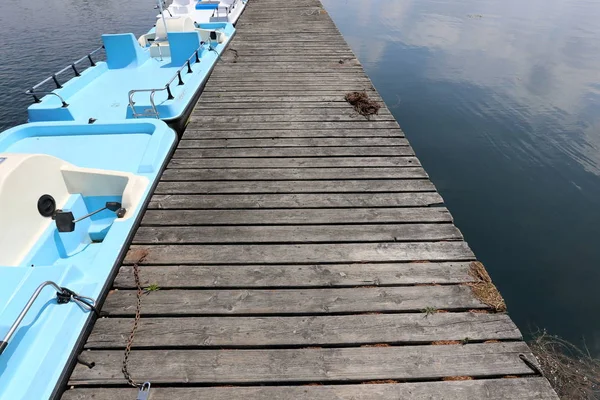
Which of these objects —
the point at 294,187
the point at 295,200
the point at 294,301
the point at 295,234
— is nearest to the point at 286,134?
the point at 294,187

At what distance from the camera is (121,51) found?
22.3 ft

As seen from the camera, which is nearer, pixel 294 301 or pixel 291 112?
pixel 294 301

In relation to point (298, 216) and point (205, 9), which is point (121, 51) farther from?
point (298, 216)

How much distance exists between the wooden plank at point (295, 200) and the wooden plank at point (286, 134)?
1.28 metres

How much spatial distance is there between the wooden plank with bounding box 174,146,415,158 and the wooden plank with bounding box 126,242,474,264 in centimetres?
153

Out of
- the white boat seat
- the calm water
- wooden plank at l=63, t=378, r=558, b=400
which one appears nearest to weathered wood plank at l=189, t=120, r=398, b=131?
the calm water

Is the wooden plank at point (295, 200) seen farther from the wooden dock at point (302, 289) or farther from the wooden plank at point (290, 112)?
the wooden plank at point (290, 112)

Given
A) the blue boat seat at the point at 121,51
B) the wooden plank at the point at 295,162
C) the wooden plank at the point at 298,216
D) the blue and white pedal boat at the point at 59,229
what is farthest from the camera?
the blue boat seat at the point at 121,51

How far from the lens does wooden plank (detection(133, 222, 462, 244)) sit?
114 inches

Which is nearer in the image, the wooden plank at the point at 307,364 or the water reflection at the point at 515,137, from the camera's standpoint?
the wooden plank at the point at 307,364

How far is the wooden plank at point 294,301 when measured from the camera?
2.32 m

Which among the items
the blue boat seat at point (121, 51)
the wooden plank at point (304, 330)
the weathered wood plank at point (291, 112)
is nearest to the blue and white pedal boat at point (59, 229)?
the wooden plank at point (304, 330)

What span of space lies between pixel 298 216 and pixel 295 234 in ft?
0.82

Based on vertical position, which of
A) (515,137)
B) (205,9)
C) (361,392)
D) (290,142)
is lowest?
(515,137)
